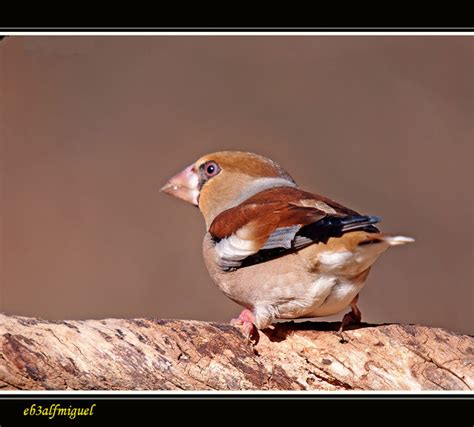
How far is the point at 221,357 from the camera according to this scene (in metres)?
3.66

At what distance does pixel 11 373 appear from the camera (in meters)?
3.19

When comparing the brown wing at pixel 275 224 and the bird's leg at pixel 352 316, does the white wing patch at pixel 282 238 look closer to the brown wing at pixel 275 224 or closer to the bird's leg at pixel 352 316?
the brown wing at pixel 275 224

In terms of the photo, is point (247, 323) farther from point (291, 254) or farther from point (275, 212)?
point (275, 212)

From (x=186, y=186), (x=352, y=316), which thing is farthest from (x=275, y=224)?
(x=186, y=186)

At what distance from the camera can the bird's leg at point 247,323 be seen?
384 cm

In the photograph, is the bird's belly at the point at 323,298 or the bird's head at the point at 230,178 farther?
the bird's head at the point at 230,178

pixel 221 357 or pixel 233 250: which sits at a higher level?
pixel 233 250

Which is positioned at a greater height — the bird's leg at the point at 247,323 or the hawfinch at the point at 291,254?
the hawfinch at the point at 291,254

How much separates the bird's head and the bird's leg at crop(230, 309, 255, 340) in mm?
937

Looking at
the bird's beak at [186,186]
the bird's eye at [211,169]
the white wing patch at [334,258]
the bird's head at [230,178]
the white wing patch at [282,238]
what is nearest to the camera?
the white wing patch at [334,258]

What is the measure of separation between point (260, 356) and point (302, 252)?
24.6 inches

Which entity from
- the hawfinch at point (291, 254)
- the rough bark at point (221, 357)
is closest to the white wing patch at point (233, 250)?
the hawfinch at point (291, 254)

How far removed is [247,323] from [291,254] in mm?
477

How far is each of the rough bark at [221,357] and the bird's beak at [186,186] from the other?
1361mm
